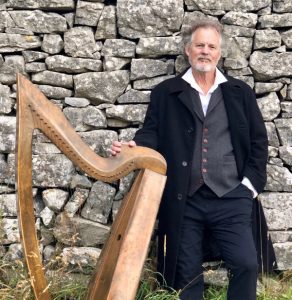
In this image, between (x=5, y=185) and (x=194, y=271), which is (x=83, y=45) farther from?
(x=194, y=271)

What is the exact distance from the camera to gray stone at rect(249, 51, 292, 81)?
9.82ft

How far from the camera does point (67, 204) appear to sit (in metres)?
3.05

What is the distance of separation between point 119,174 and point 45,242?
46.6 inches

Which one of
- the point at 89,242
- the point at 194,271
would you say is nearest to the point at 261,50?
the point at 194,271

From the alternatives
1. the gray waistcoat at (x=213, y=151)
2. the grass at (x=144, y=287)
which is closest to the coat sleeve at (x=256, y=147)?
the gray waistcoat at (x=213, y=151)

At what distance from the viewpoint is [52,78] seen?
9.77 ft

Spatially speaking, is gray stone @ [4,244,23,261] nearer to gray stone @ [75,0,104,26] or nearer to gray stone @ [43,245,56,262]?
gray stone @ [43,245,56,262]

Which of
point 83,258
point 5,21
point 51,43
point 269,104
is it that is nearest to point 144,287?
point 83,258

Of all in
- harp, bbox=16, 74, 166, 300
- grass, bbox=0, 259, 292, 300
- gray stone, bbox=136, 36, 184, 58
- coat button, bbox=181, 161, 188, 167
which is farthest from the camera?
gray stone, bbox=136, 36, 184, 58

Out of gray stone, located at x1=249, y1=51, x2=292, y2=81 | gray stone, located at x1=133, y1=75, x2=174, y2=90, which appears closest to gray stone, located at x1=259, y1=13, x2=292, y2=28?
gray stone, located at x1=249, y1=51, x2=292, y2=81

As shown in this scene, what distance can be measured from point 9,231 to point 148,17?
1.54 metres

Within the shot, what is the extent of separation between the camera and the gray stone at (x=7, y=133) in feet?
9.77

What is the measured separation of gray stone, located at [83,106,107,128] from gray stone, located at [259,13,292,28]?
1.11 meters

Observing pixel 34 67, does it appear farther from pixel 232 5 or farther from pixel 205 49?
pixel 232 5
